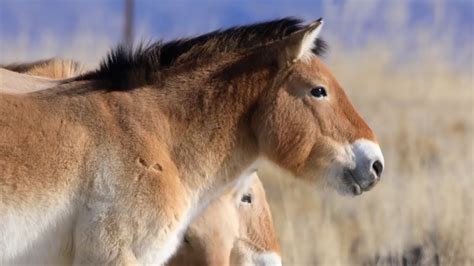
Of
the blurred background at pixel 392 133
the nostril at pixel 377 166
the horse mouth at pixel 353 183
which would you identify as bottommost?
the blurred background at pixel 392 133

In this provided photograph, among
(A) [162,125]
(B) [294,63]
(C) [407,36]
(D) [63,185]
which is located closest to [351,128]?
(B) [294,63]

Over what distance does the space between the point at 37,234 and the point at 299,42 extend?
130cm

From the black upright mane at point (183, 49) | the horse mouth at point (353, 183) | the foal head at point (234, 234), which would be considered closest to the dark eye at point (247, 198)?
the foal head at point (234, 234)

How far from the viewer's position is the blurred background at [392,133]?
818 cm

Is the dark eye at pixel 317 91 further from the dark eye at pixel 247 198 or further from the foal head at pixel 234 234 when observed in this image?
the dark eye at pixel 247 198

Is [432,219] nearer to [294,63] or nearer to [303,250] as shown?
[303,250]

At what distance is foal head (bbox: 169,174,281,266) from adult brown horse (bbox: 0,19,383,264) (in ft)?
1.73

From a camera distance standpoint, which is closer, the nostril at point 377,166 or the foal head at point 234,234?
the nostril at point 377,166

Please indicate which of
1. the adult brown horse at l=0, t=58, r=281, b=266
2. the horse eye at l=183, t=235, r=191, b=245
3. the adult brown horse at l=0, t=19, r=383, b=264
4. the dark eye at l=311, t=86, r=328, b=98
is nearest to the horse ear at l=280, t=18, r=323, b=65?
the adult brown horse at l=0, t=19, r=383, b=264

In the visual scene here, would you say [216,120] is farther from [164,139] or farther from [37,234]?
[37,234]

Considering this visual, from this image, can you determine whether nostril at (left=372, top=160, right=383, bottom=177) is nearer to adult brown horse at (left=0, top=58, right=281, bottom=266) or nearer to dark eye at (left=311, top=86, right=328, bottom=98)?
dark eye at (left=311, top=86, right=328, bottom=98)

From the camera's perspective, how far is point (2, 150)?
472cm

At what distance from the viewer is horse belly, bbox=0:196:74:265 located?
4.70 metres

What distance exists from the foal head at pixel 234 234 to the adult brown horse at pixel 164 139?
0.53 meters
